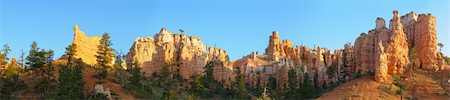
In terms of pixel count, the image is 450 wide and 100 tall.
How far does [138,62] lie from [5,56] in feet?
70.3

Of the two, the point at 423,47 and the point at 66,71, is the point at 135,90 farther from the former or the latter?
the point at 423,47

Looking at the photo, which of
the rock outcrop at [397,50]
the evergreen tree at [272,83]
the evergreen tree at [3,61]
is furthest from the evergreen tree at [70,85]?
the rock outcrop at [397,50]

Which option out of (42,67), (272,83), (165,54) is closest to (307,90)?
(272,83)

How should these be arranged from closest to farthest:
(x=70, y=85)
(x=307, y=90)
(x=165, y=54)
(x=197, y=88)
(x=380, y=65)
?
(x=70, y=85) < (x=197, y=88) < (x=380, y=65) < (x=307, y=90) < (x=165, y=54)

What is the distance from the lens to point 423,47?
87.4 meters

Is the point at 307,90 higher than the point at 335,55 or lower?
lower

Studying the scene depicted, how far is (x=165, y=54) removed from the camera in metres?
90.5

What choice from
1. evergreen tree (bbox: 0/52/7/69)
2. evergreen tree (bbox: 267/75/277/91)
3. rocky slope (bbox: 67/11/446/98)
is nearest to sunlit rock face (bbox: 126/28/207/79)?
rocky slope (bbox: 67/11/446/98)

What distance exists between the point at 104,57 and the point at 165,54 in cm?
1912

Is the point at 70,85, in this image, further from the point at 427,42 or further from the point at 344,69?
the point at 427,42

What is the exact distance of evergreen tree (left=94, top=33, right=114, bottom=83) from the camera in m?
69.9

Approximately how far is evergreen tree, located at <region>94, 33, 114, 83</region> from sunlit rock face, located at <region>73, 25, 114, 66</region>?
2994 mm

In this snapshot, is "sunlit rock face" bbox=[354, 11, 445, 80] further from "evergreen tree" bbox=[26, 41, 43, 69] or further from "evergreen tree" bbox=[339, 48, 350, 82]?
"evergreen tree" bbox=[26, 41, 43, 69]

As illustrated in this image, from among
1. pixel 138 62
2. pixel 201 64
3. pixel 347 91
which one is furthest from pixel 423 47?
pixel 138 62
